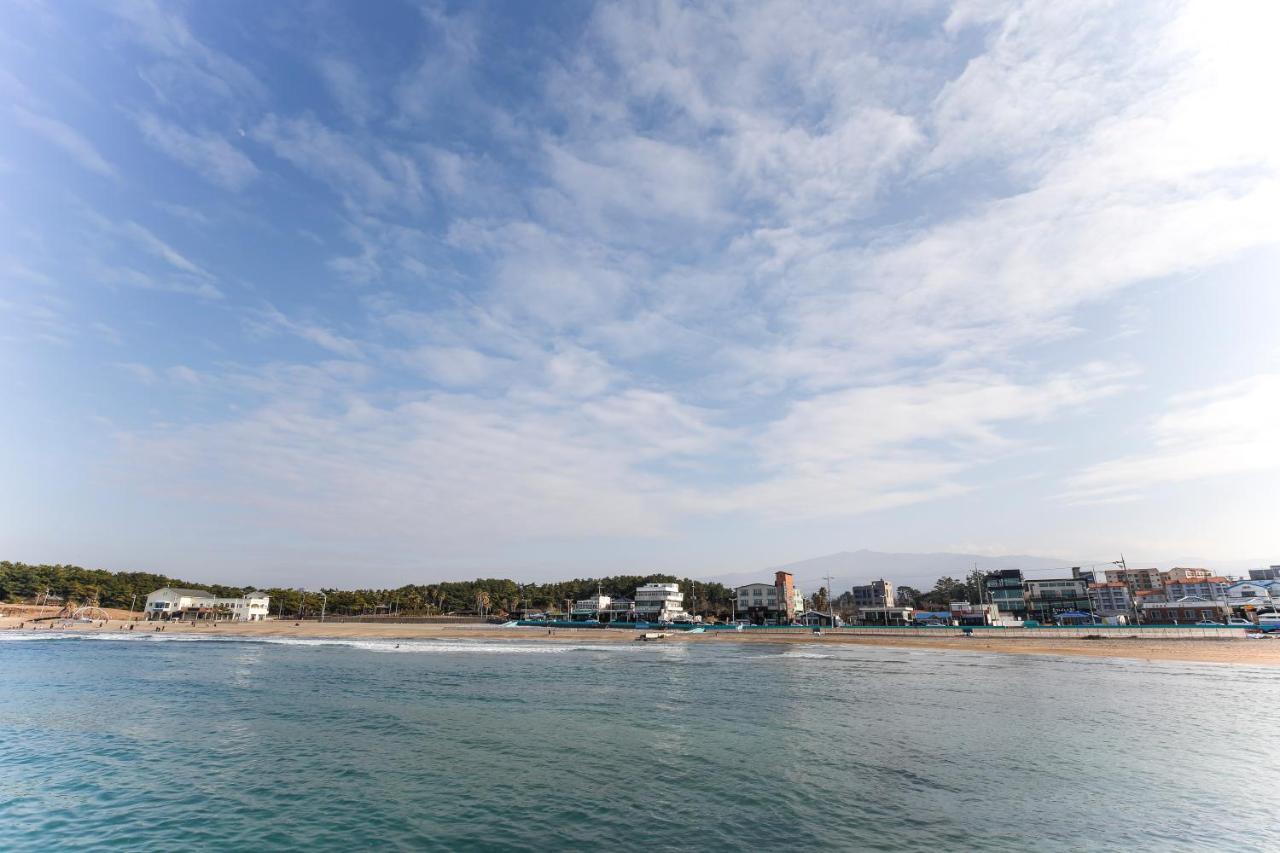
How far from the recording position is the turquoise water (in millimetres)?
15984

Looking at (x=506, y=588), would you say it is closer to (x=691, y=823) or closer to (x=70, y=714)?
(x=70, y=714)

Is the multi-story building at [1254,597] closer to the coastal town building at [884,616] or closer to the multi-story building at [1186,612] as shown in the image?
the multi-story building at [1186,612]

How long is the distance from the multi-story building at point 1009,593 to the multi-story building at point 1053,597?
3429 mm

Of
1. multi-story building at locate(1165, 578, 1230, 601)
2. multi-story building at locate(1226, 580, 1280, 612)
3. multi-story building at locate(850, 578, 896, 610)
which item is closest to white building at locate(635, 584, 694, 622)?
multi-story building at locate(850, 578, 896, 610)

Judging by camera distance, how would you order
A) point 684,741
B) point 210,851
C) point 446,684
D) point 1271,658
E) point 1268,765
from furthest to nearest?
point 1271,658 < point 446,684 < point 684,741 < point 1268,765 < point 210,851

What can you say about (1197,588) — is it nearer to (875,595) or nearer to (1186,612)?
(1186,612)

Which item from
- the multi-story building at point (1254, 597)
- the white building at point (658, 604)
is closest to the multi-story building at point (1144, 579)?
the multi-story building at point (1254, 597)

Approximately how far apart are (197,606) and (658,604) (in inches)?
4638

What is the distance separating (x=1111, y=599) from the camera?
158m

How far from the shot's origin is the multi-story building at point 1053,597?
464ft

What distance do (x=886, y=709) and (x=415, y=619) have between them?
499 ft

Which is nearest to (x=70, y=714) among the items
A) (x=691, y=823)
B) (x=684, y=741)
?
(x=684, y=741)

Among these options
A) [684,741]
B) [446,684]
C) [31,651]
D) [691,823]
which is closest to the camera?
[691,823]

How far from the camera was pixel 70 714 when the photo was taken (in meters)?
31.0
